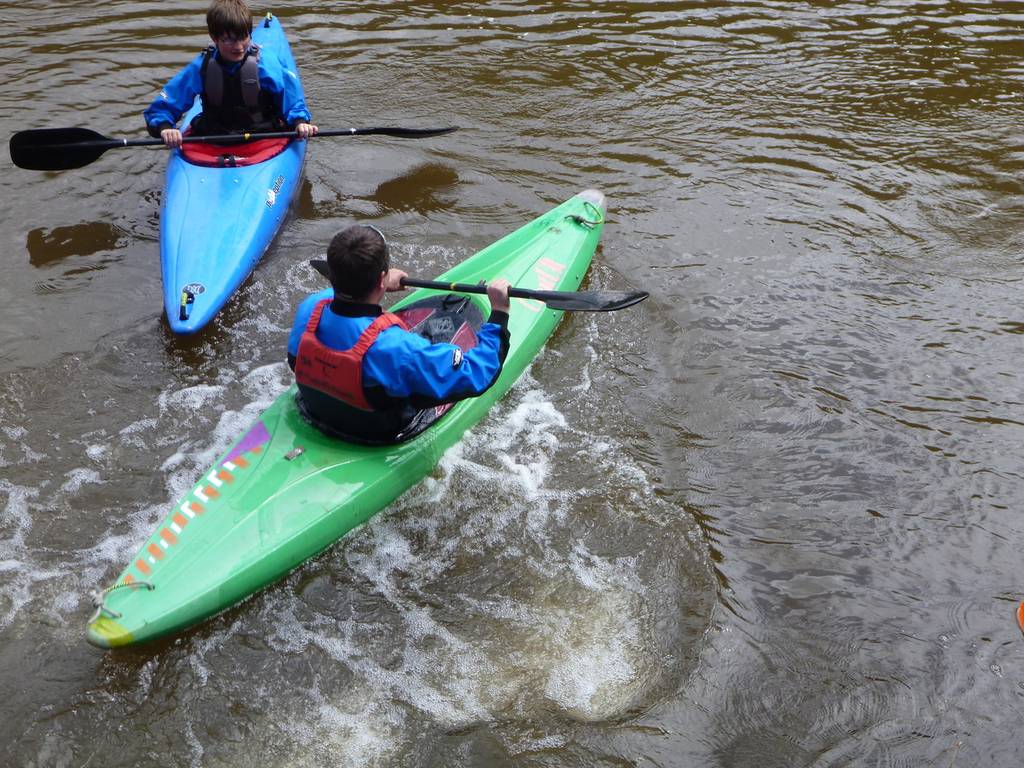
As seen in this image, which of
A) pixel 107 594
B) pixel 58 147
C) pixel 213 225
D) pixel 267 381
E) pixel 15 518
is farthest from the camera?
pixel 58 147

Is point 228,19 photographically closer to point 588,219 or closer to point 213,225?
point 213,225

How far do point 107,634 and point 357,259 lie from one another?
141cm

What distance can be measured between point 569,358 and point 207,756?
2.54 meters

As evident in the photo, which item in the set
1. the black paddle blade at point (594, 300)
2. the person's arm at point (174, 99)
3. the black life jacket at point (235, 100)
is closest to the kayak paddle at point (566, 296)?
the black paddle blade at point (594, 300)

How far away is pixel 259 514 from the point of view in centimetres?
333

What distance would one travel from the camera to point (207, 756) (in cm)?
291

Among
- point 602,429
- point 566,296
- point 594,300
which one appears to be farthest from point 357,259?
point 602,429

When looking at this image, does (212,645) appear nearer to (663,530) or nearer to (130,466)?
(130,466)

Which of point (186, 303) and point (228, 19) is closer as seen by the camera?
point (186, 303)

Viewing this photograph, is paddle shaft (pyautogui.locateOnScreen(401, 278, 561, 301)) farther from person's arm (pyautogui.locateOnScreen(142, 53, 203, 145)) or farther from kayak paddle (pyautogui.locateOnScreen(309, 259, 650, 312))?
person's arm (pyautogui.locateOnScreen(142, 53, 203, 145))

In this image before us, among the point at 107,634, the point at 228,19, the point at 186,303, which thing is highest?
the point at 228,19

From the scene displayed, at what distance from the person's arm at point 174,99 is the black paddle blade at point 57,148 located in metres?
0.32

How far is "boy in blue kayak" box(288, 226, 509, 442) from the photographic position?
314cm

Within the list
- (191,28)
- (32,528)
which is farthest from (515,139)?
(32,528)
